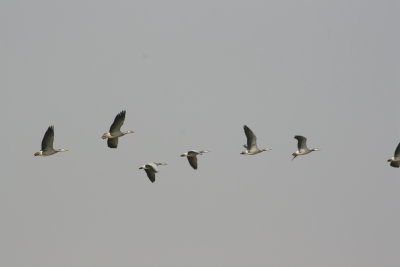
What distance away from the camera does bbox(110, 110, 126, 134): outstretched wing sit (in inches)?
2432

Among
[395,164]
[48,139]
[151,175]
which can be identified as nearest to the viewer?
[48,139]

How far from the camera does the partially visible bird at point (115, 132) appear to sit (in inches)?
2438

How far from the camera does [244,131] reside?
205 ft

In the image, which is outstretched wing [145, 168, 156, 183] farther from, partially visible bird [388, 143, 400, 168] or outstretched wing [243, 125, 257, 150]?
partially visible bird [388, 143, 400, 168]

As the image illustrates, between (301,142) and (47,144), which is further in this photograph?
(301,142)

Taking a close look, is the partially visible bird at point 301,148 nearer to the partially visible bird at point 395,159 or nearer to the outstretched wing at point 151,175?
the partially visible bird at point 395,159

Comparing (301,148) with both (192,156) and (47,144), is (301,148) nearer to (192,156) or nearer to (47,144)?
(192,156)

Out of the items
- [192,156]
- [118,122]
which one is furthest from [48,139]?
[192,156]

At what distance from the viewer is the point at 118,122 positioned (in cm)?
6228

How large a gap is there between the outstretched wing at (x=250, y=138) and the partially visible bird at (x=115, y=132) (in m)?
7.73

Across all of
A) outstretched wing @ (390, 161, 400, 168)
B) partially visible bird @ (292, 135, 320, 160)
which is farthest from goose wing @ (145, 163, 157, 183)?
outstretched wing @ (390, 161, 400, 168)

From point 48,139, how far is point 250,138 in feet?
42.9

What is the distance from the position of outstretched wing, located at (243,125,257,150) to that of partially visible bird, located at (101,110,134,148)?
7732 mm

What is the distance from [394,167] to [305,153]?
6.21m
